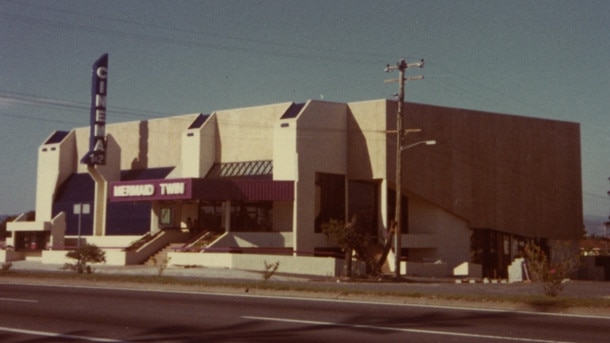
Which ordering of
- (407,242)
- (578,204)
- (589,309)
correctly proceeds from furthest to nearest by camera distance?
(578,204) → (407,242) → (589,309)

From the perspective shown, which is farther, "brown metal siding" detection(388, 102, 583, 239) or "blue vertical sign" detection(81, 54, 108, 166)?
"blue vertical sign" detection(81, 54, 108, 166)

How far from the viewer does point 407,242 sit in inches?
1886

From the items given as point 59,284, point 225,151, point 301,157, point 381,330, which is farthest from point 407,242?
point 381,330

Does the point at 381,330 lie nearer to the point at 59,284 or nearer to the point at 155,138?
the point at 59,284

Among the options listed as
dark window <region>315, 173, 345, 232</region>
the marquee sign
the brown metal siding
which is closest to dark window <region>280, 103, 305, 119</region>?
dark window <region>315, 173, 345, 232</region>

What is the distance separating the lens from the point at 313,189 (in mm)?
45688

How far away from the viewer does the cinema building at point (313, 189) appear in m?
45.3

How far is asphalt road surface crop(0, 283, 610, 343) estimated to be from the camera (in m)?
12.6

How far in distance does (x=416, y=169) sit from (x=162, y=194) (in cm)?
1575

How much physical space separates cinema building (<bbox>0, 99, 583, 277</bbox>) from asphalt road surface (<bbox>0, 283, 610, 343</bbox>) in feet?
69.5

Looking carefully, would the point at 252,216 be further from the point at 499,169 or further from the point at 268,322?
the point at 268,322

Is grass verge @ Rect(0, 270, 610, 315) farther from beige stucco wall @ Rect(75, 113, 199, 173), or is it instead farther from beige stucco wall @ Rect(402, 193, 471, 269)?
beige stucco wall @ Rect(402, 193, 471, 269)

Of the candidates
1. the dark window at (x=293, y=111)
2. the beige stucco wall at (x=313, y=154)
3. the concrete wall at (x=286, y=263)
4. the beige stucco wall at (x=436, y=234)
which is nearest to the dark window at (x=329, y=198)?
the beige stucco wall at (x=313, y=154)

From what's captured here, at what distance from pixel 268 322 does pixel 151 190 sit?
1308 inches
